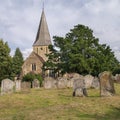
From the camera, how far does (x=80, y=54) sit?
57.6 meters

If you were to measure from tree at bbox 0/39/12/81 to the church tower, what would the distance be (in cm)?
3613

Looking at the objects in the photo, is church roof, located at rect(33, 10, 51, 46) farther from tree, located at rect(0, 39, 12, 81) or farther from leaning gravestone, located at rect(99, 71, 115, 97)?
leaning gravestone, located at rect(99, 71, 115, 97)

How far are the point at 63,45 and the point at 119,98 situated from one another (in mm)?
41841

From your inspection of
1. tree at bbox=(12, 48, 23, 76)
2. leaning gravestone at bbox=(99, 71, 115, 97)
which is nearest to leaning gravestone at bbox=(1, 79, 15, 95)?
leaning gravestone at bbox=(99, 71, 115, 97)

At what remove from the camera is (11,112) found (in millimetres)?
15617

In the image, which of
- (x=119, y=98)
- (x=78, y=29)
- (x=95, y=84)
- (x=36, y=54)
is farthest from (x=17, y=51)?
(x=119, y=98)

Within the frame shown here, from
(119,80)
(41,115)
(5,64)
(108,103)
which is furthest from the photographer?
(5,64)

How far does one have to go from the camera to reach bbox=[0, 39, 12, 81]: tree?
57694mm

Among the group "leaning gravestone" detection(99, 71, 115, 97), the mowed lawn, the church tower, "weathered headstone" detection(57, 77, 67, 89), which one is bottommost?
the mowed lawn

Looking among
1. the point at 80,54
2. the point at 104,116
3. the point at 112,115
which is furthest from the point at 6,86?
the point at 80,54

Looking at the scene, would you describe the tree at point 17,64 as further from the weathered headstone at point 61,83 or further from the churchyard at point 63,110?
the churchyard at point 63,110

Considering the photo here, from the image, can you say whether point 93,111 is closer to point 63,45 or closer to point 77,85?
point 77,85

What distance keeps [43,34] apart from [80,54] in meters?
40.2

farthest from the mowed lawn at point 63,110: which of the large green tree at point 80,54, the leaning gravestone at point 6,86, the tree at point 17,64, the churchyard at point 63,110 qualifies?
the tree at point 17,64
